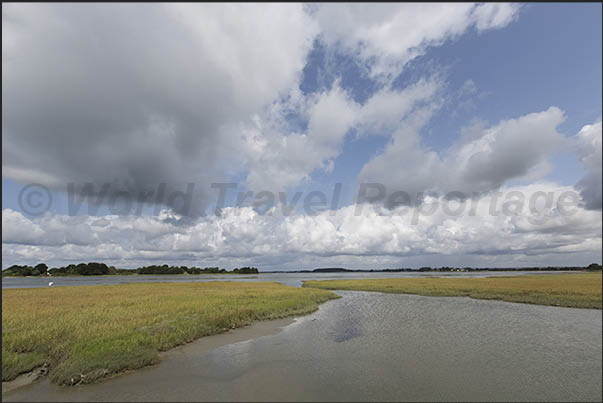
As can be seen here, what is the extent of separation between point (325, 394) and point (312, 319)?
709 inches

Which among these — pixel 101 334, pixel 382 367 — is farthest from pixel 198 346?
pixel 382 367

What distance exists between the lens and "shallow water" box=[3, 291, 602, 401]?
1263cm

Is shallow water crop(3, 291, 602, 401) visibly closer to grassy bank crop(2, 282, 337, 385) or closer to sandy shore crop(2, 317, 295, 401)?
sandy shore crop(2, 317, 295, 401)

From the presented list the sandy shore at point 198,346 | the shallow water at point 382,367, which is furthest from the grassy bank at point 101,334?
the shallow water at point 382,367

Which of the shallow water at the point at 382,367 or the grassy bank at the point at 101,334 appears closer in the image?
the shallow water at the point at 382,367

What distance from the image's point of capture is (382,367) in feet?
51.9

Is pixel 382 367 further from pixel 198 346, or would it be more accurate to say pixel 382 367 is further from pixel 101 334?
pixel 101 334

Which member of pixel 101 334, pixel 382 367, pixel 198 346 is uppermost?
pixel 101 334

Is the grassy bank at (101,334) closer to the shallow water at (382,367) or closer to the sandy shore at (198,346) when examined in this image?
the sandy shore at (198,346)

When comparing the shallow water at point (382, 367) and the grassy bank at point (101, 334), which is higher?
the grassy bank at point (101, 334)

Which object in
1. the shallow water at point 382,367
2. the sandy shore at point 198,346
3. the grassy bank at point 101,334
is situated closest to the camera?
the shallow water at point 382,367

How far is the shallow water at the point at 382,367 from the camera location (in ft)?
41.4

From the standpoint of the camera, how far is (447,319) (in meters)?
28.7

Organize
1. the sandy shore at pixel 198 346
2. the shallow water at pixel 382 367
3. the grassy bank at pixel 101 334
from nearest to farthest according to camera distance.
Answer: the shallow water at pixel 382 367, the sandy shore at pixel 198 346, the grassy bank at pixel 101 334
